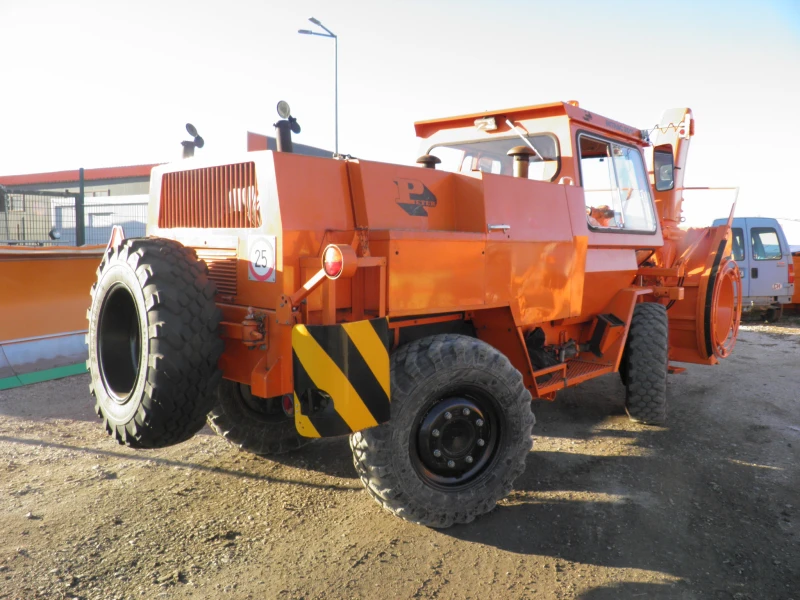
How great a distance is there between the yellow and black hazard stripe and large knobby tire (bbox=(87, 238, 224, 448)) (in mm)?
460

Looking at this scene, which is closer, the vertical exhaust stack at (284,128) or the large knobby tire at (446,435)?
the large knobby tire at (446,435)

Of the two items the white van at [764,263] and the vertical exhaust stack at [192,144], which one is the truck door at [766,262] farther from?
the vertical exhaust stack at [192,144]

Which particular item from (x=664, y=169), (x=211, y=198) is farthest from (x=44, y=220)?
(x=664, y=169)

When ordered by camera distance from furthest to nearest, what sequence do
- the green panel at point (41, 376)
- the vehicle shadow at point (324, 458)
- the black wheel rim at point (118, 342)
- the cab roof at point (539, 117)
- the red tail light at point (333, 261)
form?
the green panel at point (41, 376), the cab roof at point (539, 117), the vehicle shadow at point (324, 458), the black wheel rim at point (118, 342), the red tail light at point (333, 261)

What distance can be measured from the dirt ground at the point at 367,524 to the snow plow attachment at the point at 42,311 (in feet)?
3.64

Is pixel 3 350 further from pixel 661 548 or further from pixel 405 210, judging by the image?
pixel 661 548

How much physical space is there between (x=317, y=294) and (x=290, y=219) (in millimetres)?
398

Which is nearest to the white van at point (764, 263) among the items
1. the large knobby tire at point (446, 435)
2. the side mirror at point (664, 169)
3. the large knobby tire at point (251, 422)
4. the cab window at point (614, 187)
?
the side mirror at point (664, 169)

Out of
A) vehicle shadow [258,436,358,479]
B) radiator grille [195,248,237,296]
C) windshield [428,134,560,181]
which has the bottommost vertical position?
vehicle shadow [258,436,358,479]

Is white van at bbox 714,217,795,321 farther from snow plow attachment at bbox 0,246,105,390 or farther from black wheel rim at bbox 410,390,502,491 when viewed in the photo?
snow plow attachment at bbox 0,246,105,390

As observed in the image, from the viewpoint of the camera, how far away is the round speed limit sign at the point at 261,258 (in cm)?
301

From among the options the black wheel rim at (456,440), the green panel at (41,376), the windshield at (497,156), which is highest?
the windshield at (497,156)

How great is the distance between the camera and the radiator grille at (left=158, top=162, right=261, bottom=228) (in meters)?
3.21

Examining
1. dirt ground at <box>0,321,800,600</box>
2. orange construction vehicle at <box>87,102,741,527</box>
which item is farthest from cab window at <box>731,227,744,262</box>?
orange construction vehicle at <box>87,102,741,527</box>
